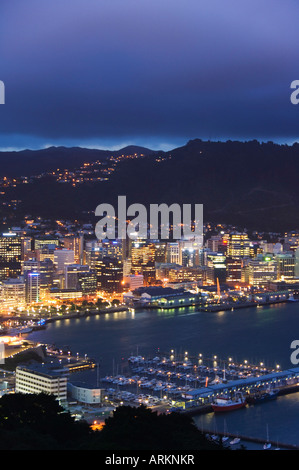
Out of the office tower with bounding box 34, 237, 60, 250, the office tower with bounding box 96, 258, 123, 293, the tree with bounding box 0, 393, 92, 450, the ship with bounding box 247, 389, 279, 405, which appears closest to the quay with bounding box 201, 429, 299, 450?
the ship with bounding box 247, 389, 279, 405

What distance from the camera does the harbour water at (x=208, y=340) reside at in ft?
22.0

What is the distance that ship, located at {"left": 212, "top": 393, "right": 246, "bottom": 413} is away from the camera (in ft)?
22.9

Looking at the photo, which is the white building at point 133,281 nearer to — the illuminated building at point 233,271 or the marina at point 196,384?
the illuminated building at point 233,271

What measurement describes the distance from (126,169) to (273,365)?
23250mm

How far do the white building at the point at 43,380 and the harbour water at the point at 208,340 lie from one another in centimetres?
78

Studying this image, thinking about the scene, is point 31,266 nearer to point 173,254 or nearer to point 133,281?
point 133,281

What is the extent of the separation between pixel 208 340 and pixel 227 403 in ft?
11.7

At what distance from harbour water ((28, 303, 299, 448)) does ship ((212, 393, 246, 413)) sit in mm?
65

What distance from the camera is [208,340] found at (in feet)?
34.7

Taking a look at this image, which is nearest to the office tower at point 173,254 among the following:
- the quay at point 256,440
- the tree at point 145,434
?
the quay at point 256,440

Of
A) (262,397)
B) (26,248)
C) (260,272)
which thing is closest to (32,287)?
(26,248)

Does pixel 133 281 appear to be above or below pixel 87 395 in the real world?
above
